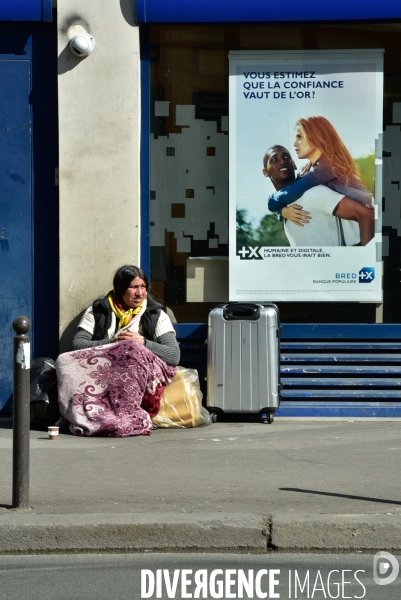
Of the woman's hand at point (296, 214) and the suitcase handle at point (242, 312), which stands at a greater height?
the woman's hand at point (296, 214)

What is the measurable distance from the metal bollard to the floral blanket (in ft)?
6.65

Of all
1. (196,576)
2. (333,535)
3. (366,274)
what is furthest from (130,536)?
(366,274)

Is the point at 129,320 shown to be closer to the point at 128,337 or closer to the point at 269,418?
the point at 128,337

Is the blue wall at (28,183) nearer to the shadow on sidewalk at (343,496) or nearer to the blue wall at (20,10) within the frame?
the blue wall at (20,10)

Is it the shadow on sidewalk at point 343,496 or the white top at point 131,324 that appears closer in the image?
the shadow on sidewalk at point 343,496

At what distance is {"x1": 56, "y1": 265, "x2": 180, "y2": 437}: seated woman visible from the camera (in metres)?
7.44

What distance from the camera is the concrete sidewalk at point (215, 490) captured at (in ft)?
16.6

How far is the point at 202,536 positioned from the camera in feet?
16.6

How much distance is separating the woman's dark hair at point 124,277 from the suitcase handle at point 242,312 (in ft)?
2.22

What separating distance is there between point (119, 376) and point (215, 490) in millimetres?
1876

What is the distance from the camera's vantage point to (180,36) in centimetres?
848

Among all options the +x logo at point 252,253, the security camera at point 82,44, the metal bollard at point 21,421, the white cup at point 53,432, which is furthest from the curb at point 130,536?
the security camera at point 82,44

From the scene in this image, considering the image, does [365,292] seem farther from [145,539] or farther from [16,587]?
[16,587]

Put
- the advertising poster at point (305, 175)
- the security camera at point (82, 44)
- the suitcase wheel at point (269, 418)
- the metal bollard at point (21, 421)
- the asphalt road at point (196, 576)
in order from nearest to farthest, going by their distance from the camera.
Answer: the asphalt road at point (196, 576) < the metal bollard at point (21, 421) < the suitcase wheel at point (269, 418) < the security camera at point (82, 44) < the advertising poster at point (305, 175)
